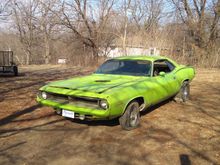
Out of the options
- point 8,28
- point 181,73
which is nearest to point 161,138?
point 181,73

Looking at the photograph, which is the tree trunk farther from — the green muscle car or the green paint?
the green paint

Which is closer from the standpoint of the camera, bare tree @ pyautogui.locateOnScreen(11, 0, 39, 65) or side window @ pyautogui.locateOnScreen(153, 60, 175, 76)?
side window @ pyautogui.locateOnScreen(153, 60, 175, 76)

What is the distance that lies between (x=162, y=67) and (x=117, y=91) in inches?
100

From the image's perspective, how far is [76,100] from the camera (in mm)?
5305

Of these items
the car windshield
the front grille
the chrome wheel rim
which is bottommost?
the chrome wheel rim

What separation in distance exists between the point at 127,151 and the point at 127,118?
41.1 inches

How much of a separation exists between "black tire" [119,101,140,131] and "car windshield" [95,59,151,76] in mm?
1190

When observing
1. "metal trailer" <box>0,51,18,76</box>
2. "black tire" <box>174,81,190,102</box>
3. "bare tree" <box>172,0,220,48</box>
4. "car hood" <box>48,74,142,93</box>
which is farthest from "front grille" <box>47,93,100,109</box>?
"bare tree" <box>172,0,220,48</box>

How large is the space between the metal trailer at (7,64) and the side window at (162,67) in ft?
35.5

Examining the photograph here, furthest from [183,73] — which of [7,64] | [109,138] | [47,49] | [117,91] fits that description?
[47,49]

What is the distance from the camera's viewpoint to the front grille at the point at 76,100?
508 centimetres

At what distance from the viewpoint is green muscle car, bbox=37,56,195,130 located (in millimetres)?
5027

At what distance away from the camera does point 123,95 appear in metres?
5.18

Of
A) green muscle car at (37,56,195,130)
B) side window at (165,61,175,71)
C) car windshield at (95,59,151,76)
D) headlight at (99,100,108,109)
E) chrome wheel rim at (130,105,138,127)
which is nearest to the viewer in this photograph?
headlight at (99,100,108,109)
